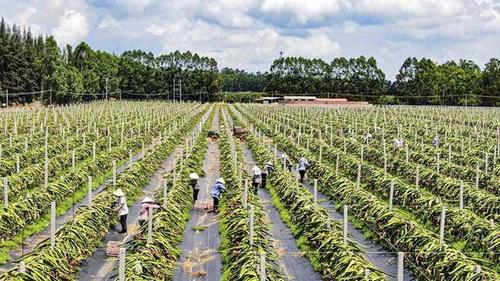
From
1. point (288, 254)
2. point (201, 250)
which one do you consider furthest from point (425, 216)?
point (201, 250)

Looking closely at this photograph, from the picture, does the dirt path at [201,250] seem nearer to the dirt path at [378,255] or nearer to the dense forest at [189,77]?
the dirt path at [378,255]

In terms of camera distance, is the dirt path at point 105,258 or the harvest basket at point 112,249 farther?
the harvest basket at point 112,249

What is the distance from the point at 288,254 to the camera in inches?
456

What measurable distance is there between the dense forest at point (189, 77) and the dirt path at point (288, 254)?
55520 mm

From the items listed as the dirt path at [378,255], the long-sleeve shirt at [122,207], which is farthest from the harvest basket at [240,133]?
the long-sleeve shirt at [122,207]

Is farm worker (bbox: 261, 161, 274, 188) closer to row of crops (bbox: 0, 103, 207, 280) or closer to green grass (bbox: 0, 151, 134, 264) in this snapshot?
row of crops (bbox: 0, 103, 207, 280)

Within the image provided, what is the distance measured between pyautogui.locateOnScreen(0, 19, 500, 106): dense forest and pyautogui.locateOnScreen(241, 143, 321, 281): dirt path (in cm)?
5552

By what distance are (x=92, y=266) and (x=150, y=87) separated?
321ft

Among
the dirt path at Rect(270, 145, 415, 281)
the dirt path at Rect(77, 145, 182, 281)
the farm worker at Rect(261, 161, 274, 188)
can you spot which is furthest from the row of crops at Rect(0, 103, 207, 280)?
the dirt path at Rect(270, 145, 415, 281)

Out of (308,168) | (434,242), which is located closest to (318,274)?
(434,242)

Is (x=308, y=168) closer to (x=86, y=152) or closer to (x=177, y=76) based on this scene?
(x=86, y=152)

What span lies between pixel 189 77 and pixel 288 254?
9791 centimetres

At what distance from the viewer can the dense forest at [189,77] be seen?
6925cm

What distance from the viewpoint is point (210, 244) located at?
39.8 ft
